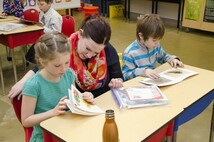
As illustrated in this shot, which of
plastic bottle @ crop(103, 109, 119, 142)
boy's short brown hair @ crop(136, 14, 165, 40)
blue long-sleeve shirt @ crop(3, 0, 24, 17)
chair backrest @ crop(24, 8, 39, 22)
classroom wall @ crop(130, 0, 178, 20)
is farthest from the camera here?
classroom wall @ crop(130, 0, 178, 20)

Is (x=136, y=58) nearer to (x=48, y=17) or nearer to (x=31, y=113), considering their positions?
(x=31, y=113)

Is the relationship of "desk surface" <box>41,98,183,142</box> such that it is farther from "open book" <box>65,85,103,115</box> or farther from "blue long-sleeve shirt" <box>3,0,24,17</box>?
"blue long-sleeve shirt" <box>3,0,24,17</box>

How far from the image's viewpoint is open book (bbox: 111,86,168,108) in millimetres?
1484

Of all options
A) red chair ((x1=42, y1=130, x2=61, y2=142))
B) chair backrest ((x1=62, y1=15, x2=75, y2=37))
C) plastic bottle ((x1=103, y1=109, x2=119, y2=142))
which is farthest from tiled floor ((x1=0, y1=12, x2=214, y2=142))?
plastic bottle ((x1=103, y1=109, x2=119, y2=142))

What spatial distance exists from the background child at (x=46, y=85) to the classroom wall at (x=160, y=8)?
5540 mm

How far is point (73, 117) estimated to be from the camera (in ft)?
4.44

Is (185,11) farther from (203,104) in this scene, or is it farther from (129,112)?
(129,112)

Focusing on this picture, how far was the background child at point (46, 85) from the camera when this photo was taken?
1380mm

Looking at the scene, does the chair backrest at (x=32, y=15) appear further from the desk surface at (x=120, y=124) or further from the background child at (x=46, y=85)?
the desk surface at (x=120, y=124)

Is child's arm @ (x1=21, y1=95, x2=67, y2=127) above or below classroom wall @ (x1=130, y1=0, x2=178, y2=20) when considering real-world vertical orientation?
below

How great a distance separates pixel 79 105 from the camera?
135 cm

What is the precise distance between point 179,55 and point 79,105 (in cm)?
336

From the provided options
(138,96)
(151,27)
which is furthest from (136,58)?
(138,96)

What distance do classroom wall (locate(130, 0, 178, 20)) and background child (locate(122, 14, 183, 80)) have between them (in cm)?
465
